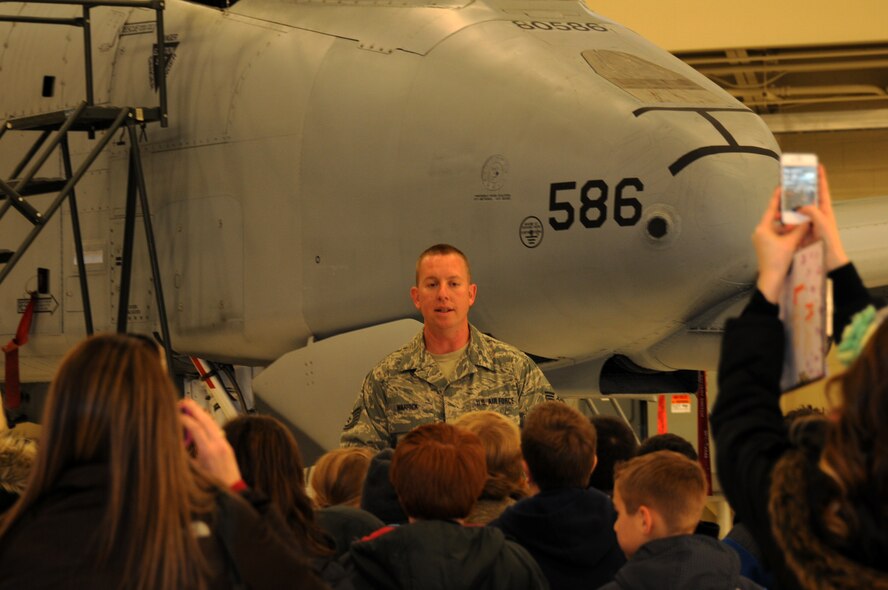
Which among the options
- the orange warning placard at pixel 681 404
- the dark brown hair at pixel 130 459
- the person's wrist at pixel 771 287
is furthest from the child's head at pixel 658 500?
the orange warning placard at pixel 681 404

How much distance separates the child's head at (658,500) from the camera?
4.33m

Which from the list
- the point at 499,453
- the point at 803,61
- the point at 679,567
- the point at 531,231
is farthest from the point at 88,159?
the point at 803,61

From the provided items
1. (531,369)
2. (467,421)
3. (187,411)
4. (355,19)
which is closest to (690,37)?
(355,19)

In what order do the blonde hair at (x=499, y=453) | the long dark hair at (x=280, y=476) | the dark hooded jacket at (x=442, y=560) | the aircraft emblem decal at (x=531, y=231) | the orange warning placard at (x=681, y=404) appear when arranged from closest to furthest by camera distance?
1. the long dark hair at (x=280, y=476)
2. the dark hooded jacket at (x=442, y=560)
3. the blonde hair at (x=499, y=453)
4. the aircraft emblem decal at (x=531, y=231)
5. the orange warning placard at (x=681, y=404)

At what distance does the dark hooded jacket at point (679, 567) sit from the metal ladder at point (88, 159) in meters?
4.78

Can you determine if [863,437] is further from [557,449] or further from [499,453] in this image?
[499,453]

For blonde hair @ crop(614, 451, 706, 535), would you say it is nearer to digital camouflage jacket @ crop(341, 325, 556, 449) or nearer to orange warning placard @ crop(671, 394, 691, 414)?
digital camouflage jacket @ crop(341, 325, 556, 449)

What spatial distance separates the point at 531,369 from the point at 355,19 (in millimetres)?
3265

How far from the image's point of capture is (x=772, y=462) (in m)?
2.70

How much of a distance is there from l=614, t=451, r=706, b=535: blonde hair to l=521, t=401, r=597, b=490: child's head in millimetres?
386

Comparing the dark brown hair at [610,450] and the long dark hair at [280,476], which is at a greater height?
the long dark hair at [280,476]

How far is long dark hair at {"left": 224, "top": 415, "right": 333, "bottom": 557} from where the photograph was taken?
156 inches

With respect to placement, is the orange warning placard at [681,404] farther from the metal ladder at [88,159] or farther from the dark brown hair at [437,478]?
the dark brown hair at [437,478]

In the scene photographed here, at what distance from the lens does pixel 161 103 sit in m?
9.05
